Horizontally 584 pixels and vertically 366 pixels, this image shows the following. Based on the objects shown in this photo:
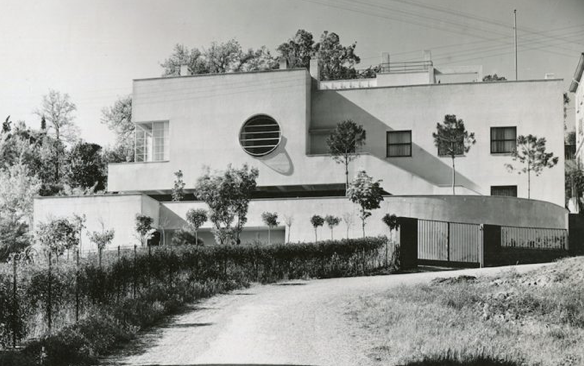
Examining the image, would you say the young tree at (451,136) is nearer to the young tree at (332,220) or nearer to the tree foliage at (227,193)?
the young tree at (332,220)

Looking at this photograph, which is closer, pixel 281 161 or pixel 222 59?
pixel 281 161

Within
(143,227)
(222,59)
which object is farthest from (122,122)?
(143,227)

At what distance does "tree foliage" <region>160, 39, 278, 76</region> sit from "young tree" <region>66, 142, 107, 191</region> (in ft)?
35.4

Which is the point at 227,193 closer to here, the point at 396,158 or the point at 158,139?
the point at 396,158

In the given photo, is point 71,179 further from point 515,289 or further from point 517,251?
point 515,289

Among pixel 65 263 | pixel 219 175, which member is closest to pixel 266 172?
pixel 219 175

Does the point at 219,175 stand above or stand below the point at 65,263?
above

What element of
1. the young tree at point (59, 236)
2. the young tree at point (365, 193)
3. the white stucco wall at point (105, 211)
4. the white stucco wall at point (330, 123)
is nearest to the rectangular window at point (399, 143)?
the white stucco wall at point (330, 123)

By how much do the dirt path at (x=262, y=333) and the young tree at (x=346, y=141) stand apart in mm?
21041

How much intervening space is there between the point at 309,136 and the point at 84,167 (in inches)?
763

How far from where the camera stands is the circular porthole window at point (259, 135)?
45844 millimetres

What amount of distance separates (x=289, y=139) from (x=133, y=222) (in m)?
11.1

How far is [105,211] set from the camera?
1590 inches

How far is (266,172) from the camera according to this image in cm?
4547
